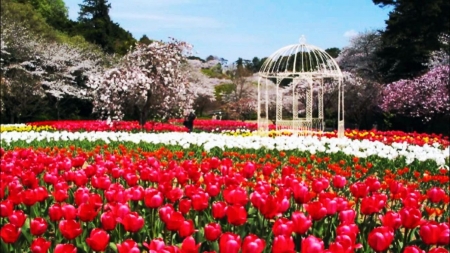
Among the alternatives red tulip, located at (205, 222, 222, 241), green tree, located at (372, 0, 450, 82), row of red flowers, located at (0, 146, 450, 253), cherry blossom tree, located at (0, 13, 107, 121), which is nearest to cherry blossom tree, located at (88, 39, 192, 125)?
cherry blossom tree, located at (0, 13, 107, 121)

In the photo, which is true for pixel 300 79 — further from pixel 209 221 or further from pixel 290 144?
pixel 209 221

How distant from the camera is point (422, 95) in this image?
74.7 ft

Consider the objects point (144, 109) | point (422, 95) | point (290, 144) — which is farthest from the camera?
point (422, 95)

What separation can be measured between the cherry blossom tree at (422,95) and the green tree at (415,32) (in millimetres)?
2334

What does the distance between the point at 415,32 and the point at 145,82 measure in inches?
564

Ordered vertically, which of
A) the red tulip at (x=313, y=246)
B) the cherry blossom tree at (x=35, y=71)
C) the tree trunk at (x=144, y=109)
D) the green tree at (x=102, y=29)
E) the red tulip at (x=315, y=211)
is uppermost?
the green tree at (x=102, y=29)

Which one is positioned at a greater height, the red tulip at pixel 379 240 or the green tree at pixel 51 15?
the green tree at pixel 51 15

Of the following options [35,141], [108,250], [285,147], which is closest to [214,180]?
[108,250]

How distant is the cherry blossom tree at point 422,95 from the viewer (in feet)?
71.3

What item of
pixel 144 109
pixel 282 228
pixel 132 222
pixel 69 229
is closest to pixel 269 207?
pixel 282 228

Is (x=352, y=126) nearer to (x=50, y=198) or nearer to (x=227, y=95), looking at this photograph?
(x=227, y=95)

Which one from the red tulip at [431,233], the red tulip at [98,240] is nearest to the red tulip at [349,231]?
the red tulip at [431,233]

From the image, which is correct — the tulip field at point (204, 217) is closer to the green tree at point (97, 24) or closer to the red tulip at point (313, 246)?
the red tulip at point (313, 246)

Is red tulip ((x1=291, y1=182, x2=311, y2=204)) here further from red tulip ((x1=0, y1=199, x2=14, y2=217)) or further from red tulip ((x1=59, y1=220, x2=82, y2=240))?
red tulip ((x1=0, y1=199, x2=14, y2=217))
